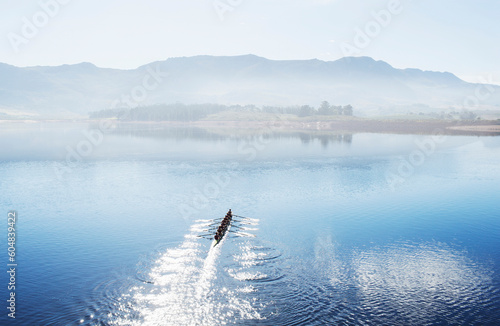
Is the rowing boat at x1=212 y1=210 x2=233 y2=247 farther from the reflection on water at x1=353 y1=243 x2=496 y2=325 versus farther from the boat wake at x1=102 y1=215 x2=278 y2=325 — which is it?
the reflection on water at x1=353 y1=243 x2=496 y2=325

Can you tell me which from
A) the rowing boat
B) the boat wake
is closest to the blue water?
the boat wake

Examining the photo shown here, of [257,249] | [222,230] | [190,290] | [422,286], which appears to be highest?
[222,230]

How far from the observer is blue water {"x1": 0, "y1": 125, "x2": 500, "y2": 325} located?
29625 mm

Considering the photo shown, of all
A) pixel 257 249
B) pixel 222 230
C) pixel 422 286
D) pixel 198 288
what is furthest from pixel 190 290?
pixel 422 286

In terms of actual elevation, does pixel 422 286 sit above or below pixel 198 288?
above

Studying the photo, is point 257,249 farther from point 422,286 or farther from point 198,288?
point 422,286

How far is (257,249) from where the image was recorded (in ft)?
136

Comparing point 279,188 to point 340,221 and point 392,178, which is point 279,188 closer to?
point 340,221

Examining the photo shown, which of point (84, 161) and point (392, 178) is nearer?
point (392, 178)

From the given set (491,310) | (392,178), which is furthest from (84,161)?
(491,310)

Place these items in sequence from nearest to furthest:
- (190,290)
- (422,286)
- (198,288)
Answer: (190,290), (198,288), (422,286)

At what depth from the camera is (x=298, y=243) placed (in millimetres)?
43125

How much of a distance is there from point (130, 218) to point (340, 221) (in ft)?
92.2

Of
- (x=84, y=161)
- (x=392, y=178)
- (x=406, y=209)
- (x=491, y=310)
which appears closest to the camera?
(x=491, y=310)
